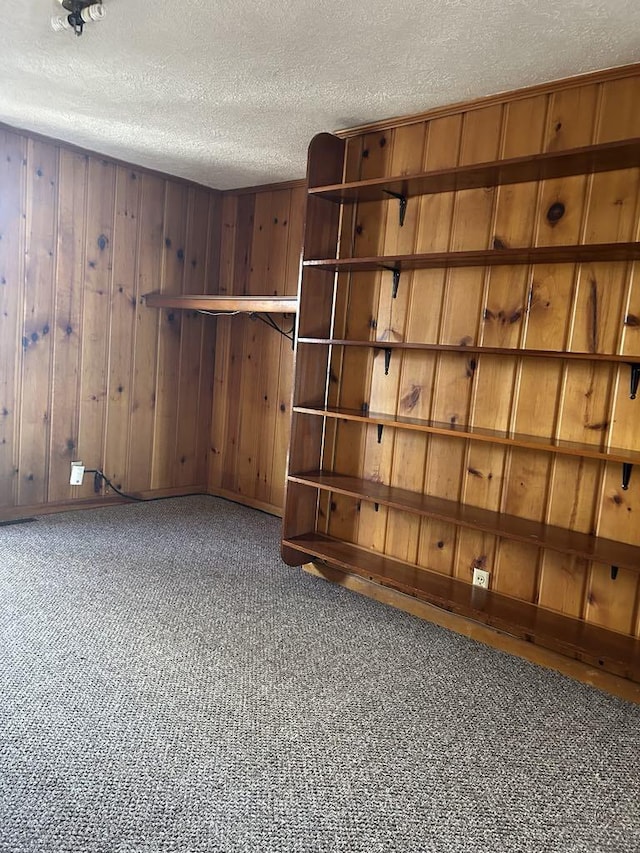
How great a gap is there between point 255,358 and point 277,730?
288 centimetres

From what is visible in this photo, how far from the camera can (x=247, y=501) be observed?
4.40 m

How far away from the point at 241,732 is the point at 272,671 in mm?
360

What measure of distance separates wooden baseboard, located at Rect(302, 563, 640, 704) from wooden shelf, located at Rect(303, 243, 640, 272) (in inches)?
56.8

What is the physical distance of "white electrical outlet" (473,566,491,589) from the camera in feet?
8.64

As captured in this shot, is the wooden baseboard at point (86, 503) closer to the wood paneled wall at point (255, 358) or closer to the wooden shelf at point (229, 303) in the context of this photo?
the wood paneled wall at point (255, 358)

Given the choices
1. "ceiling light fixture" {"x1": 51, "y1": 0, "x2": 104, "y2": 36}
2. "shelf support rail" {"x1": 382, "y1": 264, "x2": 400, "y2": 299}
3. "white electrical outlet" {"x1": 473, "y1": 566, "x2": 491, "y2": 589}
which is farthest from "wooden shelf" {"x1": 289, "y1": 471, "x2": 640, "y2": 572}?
"ceiling light fixture" {"x1": 51, "y1": 0, "x2": 104, "y2": 36}

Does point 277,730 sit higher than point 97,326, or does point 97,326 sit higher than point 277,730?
point 97,326

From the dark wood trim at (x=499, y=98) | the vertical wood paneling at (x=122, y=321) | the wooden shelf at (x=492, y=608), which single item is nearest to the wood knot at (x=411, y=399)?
the wooden shelf at (x=492, y=608)

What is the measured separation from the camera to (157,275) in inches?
163

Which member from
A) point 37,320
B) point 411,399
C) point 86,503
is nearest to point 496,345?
point 411,399

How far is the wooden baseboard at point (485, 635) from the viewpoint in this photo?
220 centimetres

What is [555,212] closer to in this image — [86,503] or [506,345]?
[506,345]

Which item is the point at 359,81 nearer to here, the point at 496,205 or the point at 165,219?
the point at 496,205

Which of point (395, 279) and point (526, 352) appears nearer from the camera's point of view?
point (526, 352)
